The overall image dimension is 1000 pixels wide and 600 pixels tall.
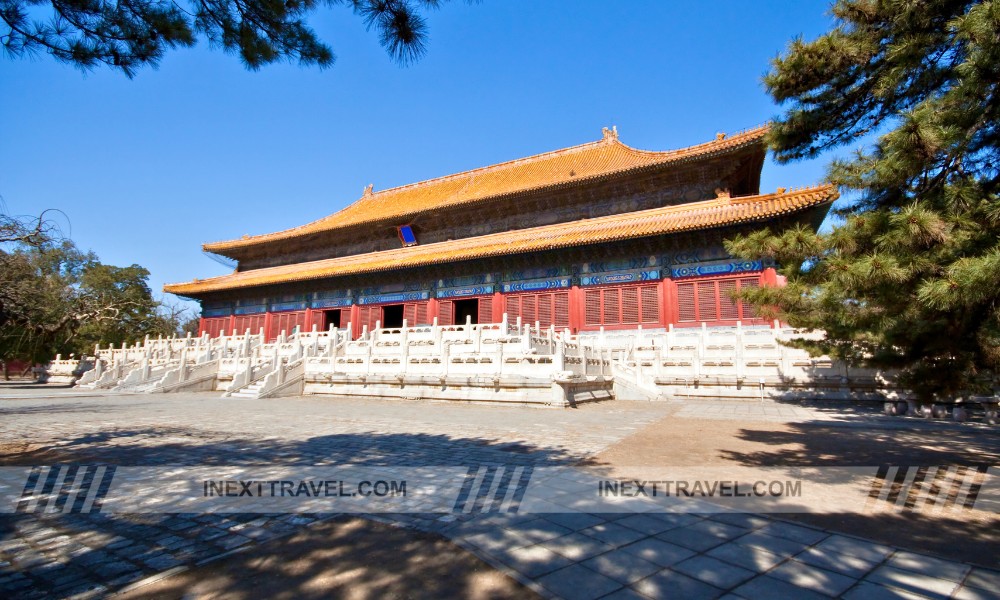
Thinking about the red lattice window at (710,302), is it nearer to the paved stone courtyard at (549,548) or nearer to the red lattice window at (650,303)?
the red lattice window at (650,303)

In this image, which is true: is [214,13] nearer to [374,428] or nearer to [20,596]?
[20,596]

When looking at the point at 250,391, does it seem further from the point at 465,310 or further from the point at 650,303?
the point at 650,303

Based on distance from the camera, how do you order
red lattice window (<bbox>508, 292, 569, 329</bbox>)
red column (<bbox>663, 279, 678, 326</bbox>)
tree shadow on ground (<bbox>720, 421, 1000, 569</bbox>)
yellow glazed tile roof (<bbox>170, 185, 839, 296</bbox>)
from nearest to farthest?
tree shadow on ground (<bbox>720, 421, 1000, 569</bbox>), yellow glazed tile roof (<bbox>170, 185, 839, 296</bbox>), red column (<bbox>663, 279, 678, 326</bbox>), red lattice window (<bbox>508, 292, 569, 329</bbox>)

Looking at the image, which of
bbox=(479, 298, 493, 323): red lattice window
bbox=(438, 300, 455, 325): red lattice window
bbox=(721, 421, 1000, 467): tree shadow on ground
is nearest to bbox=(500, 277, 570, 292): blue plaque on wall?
bbox=(479, 298, 493, 323): red lattice window

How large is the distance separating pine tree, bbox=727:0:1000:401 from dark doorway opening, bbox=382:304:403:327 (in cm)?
1755

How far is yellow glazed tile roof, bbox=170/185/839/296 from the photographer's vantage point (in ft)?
45.6

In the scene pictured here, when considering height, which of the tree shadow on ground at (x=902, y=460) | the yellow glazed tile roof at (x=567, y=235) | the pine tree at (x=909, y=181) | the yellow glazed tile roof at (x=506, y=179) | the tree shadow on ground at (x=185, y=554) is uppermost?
the yellow glazed tile roof at (x=506, y=179)

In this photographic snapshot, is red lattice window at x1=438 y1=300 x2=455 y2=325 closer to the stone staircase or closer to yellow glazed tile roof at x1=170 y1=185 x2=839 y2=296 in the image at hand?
yellow glazed tile roof at x1=170 y1=185 x2=839 y2=296

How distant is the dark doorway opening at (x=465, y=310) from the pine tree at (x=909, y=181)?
14658 millimetres

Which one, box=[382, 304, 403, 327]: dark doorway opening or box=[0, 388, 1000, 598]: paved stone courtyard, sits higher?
box=[382, 304, 403, 327]: dark doorway opening

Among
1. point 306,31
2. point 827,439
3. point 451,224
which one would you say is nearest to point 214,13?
point 306,31

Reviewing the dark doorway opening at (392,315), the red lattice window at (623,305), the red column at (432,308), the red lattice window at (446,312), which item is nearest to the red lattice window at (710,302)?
the red lattice window at (623,305)

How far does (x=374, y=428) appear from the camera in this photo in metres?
7.21

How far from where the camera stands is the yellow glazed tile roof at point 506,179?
656 inches
